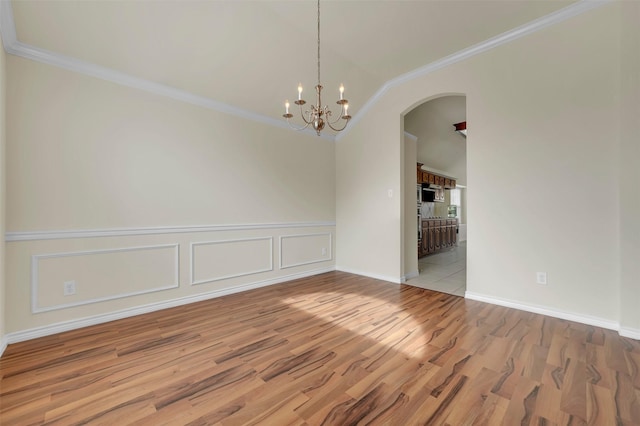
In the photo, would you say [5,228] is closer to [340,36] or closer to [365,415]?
[365,415]

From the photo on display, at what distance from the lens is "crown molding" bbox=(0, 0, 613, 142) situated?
230 cm

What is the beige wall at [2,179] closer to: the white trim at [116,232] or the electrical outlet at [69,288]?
the white trim at [116,232]

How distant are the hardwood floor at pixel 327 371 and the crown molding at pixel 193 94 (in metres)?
2.55

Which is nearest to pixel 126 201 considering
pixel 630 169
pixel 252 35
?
pixel 252 35

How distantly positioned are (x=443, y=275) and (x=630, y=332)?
240 centimetres

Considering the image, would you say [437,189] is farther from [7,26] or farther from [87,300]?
[7,26]

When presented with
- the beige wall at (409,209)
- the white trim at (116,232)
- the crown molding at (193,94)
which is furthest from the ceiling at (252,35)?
the white trim at (116,232)

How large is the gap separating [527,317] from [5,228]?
5.01 meters

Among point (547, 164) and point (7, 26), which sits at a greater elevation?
point (7, 26)

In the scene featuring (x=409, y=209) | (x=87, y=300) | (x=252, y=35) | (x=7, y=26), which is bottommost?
(x=87, y=300)

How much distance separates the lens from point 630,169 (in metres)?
2.45

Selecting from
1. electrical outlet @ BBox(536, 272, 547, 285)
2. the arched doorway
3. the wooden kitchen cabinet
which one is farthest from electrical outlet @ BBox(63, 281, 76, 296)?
the wooden kitchen cabinet

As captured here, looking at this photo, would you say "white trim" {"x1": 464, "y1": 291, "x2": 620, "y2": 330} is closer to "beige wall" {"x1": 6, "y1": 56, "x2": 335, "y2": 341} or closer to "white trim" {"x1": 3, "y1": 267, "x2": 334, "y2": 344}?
"beige wall" {"x1": 6, "y1": 56, "x2": 335, "y2": 341}

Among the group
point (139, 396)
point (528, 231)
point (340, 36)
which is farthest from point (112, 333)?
point (528, 231)
